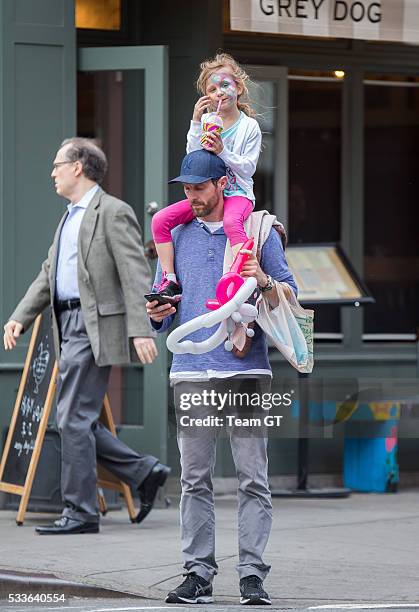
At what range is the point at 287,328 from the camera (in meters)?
6.29

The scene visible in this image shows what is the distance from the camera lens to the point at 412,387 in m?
11.2

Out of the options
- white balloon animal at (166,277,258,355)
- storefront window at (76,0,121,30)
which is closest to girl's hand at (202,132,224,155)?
white balloon animal at (166,277,258,355)

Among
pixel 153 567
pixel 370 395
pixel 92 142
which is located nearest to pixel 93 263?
pixel 92 142

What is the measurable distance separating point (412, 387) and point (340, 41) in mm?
2713

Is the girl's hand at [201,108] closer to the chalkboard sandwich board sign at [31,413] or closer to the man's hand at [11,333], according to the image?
the man's hand at [11,333]

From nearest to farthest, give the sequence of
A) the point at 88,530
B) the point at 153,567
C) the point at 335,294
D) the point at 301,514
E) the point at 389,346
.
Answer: the point at 153,567 → the point at 88,530 → the point at 301,514 → the point at 335,294 → the point at 389,346

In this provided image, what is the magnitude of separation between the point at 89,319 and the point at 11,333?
0.47 meters

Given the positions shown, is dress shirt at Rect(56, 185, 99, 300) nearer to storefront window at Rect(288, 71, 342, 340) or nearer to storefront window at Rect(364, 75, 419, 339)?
A: storefront window at Rect(288, 71, 342, 340)

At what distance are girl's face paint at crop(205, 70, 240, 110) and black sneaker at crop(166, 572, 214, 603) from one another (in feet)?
6.77

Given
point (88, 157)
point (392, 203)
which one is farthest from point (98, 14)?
point (392, 203)

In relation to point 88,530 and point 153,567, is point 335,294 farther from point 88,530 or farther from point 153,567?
point 153,567

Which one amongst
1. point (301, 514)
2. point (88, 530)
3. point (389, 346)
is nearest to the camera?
point (88, 530)

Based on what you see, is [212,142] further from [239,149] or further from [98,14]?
[98,14]

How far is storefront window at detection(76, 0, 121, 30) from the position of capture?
10.6 meters
